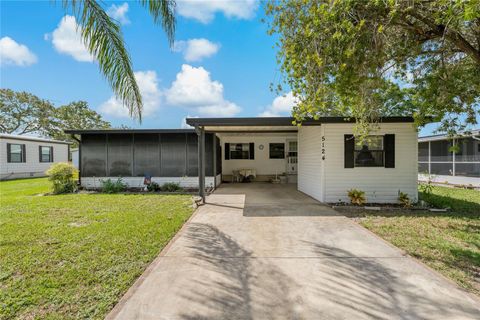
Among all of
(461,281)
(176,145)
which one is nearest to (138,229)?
(461,281)

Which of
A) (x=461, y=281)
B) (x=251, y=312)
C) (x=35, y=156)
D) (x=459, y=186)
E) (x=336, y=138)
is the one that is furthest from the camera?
(x=35, y=156)

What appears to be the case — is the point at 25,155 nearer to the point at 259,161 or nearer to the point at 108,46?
the point at 259,161

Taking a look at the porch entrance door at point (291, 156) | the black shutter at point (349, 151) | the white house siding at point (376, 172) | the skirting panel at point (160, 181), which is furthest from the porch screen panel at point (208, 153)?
the black shutter at point (349, 151)

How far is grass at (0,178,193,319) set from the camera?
8.38 ft

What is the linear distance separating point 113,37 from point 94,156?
8.31 m

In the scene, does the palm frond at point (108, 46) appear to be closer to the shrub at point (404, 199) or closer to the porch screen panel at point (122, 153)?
the porch screen panel at point (122, 153)

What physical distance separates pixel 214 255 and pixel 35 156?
62.1ft

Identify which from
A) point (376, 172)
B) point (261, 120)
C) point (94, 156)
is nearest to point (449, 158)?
point (376, 172)

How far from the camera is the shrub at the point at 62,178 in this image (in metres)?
9.47

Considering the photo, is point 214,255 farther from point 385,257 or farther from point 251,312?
point 385,257

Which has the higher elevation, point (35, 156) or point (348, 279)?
point (35, 156)

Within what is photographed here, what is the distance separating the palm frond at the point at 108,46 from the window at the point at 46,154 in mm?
17891

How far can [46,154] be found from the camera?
17.4m

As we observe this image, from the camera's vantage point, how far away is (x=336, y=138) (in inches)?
295
